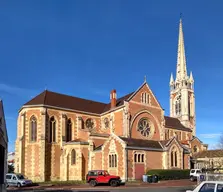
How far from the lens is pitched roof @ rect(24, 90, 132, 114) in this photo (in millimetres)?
54781

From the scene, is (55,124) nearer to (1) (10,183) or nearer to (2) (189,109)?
(1) (10,183)

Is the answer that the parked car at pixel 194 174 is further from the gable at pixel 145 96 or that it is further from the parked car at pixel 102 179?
the gable at pixel 145 96

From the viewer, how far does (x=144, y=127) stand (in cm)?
5616

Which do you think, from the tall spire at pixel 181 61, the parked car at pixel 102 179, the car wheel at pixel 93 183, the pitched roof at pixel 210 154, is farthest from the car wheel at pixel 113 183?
the tall spire at pixel 181 61

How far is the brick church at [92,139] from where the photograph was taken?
46.4 m

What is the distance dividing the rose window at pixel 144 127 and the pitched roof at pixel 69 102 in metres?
4.69

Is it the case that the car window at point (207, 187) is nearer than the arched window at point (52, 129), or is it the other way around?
the car window at point (207, 187)

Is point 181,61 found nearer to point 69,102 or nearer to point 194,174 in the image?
point 69,102

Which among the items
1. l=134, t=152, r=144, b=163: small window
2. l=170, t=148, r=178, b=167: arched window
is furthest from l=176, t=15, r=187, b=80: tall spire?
l=134, t=152, r=144, b=163: small window

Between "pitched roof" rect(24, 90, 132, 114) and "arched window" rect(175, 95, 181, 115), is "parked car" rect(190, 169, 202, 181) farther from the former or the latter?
"arched window" rect(175, 95, 181, 115)

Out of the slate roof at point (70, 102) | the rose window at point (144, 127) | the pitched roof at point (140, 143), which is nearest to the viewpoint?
the pitched roof at point (140, 143)

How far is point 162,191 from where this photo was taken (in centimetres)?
2920

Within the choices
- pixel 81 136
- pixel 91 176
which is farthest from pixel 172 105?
pixel 91 176

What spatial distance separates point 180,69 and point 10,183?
228 feet
